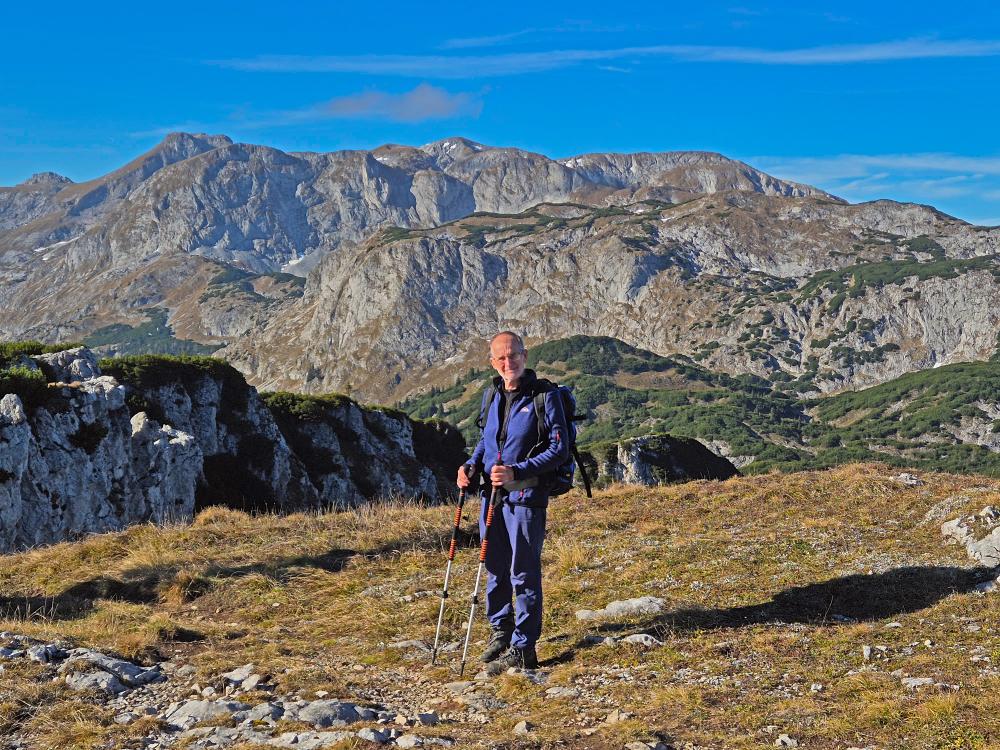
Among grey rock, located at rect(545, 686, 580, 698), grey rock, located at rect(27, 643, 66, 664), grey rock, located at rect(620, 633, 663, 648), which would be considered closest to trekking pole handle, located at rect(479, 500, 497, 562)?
grey rock, located at rect(545, 686, 580, 698)

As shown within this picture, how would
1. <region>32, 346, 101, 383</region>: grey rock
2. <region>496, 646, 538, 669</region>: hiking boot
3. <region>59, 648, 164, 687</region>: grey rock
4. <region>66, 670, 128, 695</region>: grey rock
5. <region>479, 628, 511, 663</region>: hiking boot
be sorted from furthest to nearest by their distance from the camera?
<region>32, 346, 101, 383</region>: grey rock < <region>479, 628, 511, 663</region>: hiking boot < <region>496, 646, 538, 669</region>: hiking boot < <region>59, 648, 164, 687</region>: grey rock < <region>66, 670, 128, 695</region>: grey rock

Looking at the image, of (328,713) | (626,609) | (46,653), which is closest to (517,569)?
(626,609)

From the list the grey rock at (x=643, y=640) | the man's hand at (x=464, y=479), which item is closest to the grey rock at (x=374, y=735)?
the man's hand at (x=464, y=479)

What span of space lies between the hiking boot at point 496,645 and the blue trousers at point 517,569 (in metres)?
0.08

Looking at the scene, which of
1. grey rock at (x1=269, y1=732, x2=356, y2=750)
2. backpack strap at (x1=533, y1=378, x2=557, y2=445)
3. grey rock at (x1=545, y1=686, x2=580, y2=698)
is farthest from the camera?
backpack strap at (x1=533, y1=378, x2=557, y2=445)

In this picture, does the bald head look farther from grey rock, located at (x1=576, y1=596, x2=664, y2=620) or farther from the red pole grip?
grey rock, located at (x1=576, y1=596, x2=664, y2=620)

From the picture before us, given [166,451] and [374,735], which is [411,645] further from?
[166,451]

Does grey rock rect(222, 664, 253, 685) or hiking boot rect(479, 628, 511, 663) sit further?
hiking boot rect(479, 628, 511, 663)

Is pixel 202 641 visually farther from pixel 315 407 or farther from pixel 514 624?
pixel 315 407

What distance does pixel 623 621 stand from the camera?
1067 cm

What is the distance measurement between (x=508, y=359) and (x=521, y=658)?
3.65 meters

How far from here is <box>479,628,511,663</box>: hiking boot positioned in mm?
9461

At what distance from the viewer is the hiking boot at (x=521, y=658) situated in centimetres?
924

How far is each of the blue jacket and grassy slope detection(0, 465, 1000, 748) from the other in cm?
215
